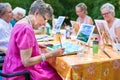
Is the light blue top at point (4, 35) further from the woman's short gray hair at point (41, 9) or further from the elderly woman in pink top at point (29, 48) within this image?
the woman's short gray hair at point (41, 9)

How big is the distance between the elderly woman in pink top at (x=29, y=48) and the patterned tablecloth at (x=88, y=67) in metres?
0.13

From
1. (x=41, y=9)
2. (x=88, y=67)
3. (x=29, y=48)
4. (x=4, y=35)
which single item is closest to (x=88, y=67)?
(x=88, y=67)

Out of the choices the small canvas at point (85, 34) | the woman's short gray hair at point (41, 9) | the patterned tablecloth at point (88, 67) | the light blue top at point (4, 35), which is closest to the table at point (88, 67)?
the patterned tablecloth at point (88, 67)

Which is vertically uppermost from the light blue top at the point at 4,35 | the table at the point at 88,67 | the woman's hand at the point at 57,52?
the light blue top at the point at 4,35

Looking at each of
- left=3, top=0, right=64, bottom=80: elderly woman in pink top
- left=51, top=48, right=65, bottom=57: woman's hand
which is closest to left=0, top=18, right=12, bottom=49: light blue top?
left=3, top=0, right=64, bottom=80: elderly woman in pink top

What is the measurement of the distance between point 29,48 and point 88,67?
56 cm

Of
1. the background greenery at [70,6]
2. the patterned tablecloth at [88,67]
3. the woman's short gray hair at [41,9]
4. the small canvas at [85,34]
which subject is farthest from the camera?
the background greenery at [70,6]

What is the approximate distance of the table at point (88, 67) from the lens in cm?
233

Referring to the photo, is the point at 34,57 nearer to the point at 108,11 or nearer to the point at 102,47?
the point at 102,47

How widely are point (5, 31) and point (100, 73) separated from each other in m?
1.64

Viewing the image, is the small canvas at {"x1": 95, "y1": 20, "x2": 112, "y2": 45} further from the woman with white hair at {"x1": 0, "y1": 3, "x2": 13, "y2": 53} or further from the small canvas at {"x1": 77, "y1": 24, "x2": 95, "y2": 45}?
the woman with white hair at {"x1": 0, "y1": 3, "x2": 13, "y2": 53}

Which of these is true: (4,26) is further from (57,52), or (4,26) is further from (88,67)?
(88,67)

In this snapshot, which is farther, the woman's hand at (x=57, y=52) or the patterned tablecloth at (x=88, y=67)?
the woman's hand at (x=57, y=52)

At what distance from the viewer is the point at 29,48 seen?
2.36 metres
